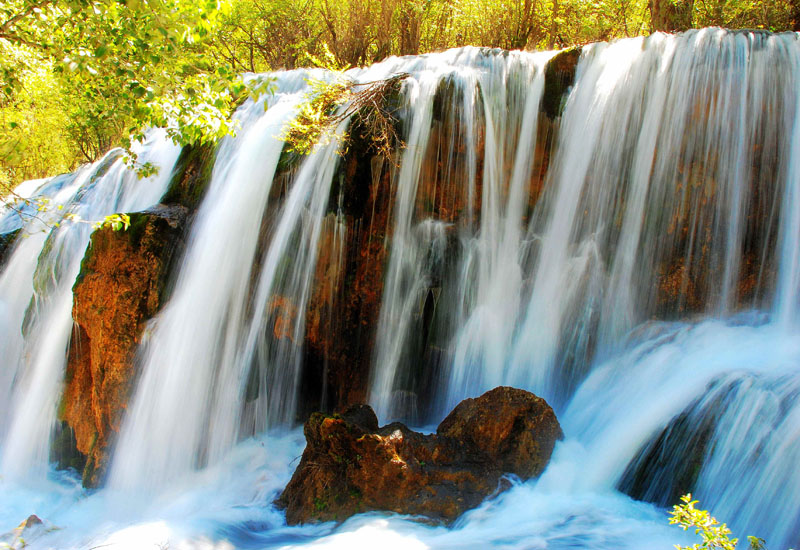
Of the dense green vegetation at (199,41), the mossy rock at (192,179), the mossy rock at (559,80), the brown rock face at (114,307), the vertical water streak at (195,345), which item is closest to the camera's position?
the dense green vegetation at (199,41)

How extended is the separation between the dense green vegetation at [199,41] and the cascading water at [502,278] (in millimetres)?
2086

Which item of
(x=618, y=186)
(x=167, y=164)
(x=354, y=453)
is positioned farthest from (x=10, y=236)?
(x=618, y=186)

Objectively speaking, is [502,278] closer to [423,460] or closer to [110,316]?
[423,460]

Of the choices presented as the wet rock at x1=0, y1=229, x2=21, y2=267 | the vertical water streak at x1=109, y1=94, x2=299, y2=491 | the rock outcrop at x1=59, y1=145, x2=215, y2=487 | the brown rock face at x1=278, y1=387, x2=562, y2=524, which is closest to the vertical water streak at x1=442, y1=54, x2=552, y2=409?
the brown rock face at x1=278, y1=387, x2=562, y2=524

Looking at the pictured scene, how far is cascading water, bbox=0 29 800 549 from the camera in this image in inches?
263

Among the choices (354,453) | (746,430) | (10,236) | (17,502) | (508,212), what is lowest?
(17,502)

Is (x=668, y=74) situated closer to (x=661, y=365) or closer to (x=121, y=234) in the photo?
(x=661, y=365)

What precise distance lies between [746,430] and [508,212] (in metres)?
4.14

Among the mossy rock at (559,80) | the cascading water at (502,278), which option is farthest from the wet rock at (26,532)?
the mossy rock at (559,80)

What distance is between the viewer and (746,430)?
523cm

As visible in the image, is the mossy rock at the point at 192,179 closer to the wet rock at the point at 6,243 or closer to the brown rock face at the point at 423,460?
the brown rock face at the point at 423,460

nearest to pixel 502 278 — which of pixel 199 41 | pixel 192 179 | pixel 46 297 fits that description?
pixel 199 41

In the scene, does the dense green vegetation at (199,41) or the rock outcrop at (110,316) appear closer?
the dense green vegetation at (199,41)

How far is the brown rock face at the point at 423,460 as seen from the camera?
19.4ft
